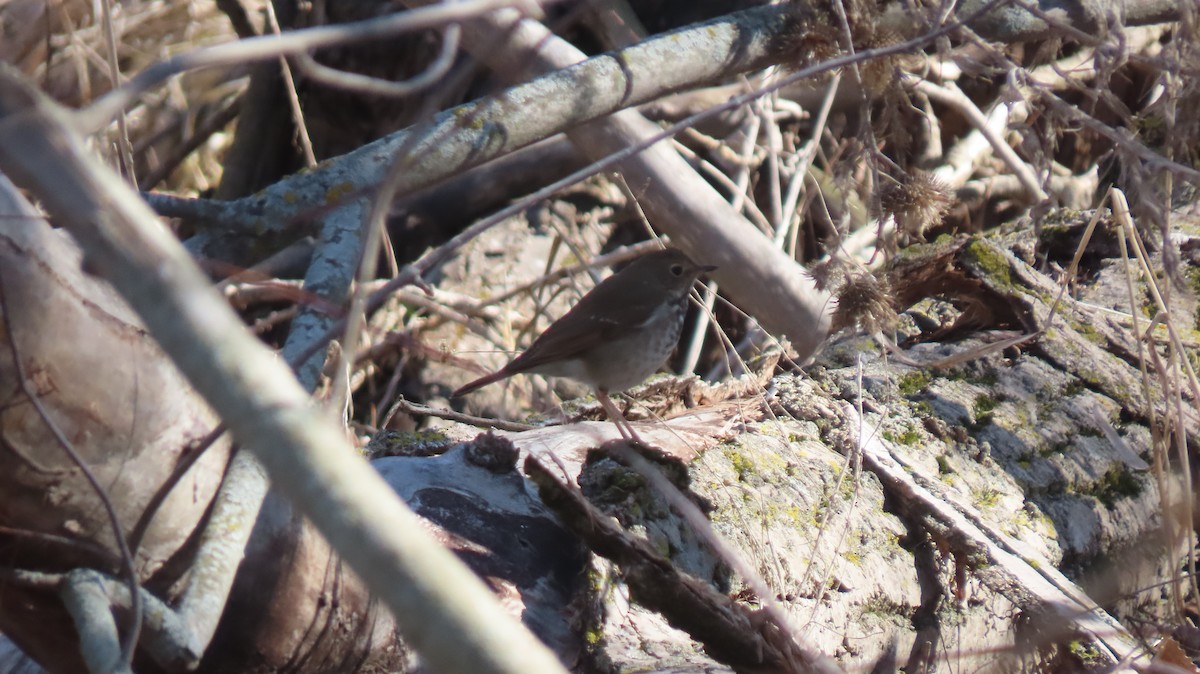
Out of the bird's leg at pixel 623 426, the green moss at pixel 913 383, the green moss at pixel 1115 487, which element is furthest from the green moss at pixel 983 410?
the bird's leg at pixel 623 426

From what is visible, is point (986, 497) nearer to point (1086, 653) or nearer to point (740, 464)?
point (1086, 653)

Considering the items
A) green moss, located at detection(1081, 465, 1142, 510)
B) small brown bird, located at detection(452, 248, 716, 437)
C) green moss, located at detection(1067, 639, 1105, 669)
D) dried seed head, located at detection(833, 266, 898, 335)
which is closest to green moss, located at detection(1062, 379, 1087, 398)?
green moss, located at detection(1081, 465, 1142, 510)

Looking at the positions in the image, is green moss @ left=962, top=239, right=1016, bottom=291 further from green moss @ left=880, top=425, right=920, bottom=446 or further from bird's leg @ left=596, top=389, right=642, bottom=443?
bird's leg @ left=596, top=389, right=642, bottom=443

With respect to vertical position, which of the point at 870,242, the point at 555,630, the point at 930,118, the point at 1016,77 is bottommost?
the point at 870,242

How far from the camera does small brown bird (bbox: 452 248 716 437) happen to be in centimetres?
327

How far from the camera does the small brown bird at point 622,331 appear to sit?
3271 millimetres

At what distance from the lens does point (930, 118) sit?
494cm

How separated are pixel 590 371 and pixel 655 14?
254cm

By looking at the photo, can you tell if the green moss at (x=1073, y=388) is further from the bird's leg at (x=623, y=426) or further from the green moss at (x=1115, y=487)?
the bird's leg at (x=623, y=426)

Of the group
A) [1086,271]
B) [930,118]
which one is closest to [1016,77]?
[1086,271]

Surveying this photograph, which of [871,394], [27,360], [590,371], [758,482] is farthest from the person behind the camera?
[590,371]

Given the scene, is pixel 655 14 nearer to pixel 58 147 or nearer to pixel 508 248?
pixel 508 248

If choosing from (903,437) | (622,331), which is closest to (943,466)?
(903,437)

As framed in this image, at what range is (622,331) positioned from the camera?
11.0 feet
